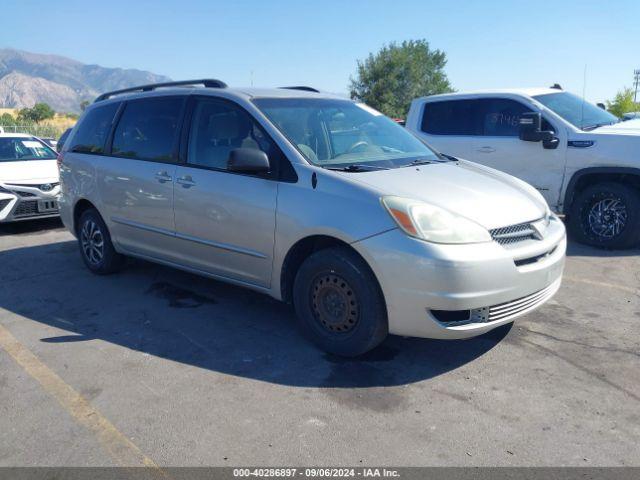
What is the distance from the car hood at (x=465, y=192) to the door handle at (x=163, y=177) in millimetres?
1823

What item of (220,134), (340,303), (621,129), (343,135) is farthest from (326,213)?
(621,129)

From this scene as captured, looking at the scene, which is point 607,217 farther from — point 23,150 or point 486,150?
point 23,150

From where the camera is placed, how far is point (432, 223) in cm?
343

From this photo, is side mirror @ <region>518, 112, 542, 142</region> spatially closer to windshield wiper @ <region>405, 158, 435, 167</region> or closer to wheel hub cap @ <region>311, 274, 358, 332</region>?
windshield wiper @ <region>405, 158, 435, 167</region>

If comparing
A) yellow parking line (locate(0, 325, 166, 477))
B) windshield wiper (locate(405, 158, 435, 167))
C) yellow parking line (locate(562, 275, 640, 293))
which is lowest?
yellow parking line (locate(0, 325, 166, 477))

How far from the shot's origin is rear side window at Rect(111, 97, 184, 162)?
491 cm

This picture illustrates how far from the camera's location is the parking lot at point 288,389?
2.83 metres

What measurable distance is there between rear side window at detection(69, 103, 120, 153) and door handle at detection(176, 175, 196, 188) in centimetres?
151

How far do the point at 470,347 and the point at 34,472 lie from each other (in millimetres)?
2799

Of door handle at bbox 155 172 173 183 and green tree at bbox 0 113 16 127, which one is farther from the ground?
green tree at bbox 0 113 16 127

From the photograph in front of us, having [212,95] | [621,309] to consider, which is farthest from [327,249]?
[621,309]

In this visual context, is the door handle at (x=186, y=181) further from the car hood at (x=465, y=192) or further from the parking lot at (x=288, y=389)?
the car hood at (x=465, y=192)

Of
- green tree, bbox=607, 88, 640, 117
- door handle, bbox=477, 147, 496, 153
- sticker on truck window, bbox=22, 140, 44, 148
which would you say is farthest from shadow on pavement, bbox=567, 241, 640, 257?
green tree, bbox=607, 88, 640, 117

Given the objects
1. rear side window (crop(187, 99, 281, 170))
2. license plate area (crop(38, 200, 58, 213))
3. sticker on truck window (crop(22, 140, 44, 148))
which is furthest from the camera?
sticker on truck window (crop(22, 140, 44, 148))
